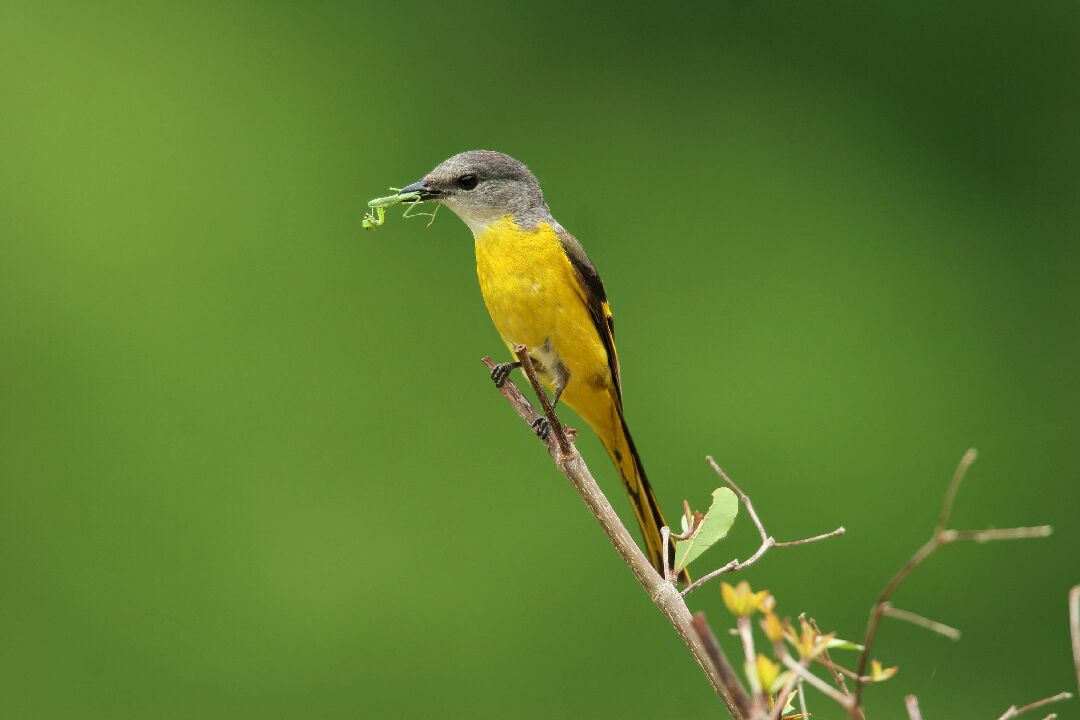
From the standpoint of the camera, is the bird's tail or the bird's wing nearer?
the bird's tail

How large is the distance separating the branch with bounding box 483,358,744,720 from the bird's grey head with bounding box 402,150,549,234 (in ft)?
3.12

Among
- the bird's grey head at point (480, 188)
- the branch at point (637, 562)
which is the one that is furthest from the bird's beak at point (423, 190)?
the branch at point (637, 562)

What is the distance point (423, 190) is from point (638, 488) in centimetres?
66

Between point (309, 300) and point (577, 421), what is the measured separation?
1.05 meters

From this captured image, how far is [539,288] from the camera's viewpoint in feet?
7.27

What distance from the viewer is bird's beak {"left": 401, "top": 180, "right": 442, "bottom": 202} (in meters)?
2.23

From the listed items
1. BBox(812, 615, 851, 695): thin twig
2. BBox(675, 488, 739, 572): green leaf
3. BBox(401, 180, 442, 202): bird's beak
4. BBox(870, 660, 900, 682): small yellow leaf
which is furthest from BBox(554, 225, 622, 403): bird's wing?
BBox(870, 660, 900, 682): small yellow leaf

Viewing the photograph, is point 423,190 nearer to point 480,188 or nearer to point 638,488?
point 480,188

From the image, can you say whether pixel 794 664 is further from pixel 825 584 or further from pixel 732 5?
pixel 732 5

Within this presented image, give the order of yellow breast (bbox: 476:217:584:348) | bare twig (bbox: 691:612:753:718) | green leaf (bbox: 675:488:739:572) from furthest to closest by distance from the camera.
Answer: yellow breast (bbox: 476:217:584:348)
green leaf (bbox: 675:488:739:572)
bare twig (bbox: 691:612:753:718)

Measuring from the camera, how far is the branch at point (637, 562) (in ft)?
2.62

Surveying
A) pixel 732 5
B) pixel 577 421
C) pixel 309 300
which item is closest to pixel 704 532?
pixel 577 421

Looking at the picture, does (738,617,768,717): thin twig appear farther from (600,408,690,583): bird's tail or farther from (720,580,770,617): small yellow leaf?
(600,408,690,583): bird's tail

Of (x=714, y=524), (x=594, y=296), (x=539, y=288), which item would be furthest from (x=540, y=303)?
(x=714, y=524)
